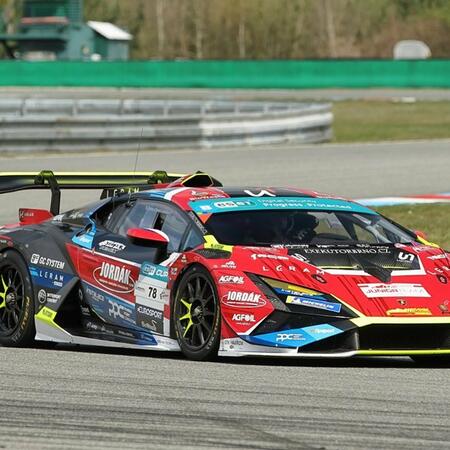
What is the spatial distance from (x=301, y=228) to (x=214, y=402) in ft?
7.77

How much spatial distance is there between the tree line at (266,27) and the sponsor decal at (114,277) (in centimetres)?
10027

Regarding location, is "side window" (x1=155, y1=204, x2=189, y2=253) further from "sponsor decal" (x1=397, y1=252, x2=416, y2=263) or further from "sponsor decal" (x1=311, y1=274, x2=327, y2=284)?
"sponsor decal" (x1=397, y1=252, x2=416, y2=263)

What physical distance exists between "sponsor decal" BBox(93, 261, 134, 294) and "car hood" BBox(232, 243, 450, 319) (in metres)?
0.86

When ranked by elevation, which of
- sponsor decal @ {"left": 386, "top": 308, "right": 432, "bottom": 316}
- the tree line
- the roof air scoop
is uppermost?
the tree line

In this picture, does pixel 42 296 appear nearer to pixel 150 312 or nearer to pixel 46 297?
pixel 46 297

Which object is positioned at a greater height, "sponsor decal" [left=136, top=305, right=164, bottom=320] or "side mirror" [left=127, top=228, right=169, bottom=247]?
"side mirror" [left=127, top=228, right=169, bottom=247]

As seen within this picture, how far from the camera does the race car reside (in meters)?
7.94

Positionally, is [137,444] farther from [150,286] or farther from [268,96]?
[268,96]

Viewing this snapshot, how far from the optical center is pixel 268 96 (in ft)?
180

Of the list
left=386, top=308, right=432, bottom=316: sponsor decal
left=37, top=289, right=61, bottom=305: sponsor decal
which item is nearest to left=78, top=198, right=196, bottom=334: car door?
left=37, top=289, right=61, bottom=305: sponsor decal

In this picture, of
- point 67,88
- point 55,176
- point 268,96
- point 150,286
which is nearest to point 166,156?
point 55,176

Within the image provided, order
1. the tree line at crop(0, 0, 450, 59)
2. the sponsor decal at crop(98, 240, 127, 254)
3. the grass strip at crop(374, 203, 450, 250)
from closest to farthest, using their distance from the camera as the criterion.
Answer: the sponsor decal at crop(98, 240, 127, 254), the grass strip at crop(374, 203, 450, 250), the tree line at crop(0, 0, 450, 59)

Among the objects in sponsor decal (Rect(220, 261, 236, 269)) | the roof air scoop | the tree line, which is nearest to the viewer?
sponsor decal (Rect(220, 261, 236, 269))

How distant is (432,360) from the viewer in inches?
336
